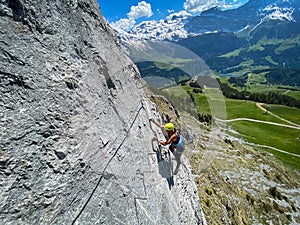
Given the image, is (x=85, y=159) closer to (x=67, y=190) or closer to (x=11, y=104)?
(x=67, y=190)

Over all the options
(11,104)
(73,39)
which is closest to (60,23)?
(73,39)

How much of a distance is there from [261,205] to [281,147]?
9708 centimetres

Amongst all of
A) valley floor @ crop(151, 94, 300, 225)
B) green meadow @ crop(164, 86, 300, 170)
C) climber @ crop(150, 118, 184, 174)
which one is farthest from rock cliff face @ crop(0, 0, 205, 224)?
green meadow @ crop(164, 86, 300, 170)

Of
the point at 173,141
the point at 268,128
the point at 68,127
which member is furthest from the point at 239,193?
the point at 268,128

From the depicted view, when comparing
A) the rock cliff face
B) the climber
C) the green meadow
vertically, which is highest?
the rock cliff face

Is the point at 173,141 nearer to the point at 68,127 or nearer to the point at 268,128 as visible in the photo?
the point at 68,127

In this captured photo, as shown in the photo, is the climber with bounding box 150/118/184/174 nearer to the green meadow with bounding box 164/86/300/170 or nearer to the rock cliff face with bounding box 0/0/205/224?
the rock cliff face with bounding box 0/0/205/224

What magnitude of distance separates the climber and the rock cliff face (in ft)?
4.04

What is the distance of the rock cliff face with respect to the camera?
6191 mm

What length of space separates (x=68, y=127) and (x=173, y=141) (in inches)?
245

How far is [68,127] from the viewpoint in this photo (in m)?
7.43

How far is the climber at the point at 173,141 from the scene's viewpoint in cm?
1148

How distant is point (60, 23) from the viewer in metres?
7.68

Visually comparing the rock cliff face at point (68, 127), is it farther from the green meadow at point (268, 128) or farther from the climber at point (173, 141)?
the green meadow at point (268, 128)
